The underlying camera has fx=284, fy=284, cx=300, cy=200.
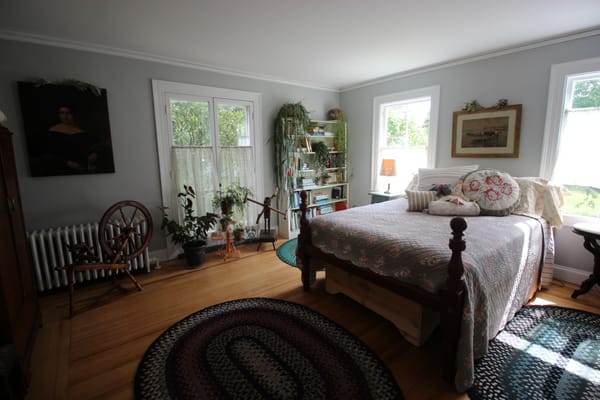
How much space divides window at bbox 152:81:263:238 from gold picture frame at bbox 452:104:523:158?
2.64 meters

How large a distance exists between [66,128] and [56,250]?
1187 mm

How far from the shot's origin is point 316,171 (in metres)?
4.77

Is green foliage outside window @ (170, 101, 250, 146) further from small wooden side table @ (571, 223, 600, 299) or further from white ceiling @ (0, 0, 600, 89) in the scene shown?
small wooden side table @ (571, 223, 600, 299)

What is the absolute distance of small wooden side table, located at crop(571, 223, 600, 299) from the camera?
7.75 ft

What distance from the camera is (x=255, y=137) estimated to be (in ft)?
13.4

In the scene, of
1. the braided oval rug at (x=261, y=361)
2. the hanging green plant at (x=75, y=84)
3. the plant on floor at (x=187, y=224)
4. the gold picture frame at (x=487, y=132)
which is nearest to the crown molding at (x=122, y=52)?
the hanging green plant at (x=75, y=84)

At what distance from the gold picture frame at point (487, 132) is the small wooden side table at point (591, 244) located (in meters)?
1.01

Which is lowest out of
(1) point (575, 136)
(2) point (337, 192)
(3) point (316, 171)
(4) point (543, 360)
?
(4) point (543, 360)

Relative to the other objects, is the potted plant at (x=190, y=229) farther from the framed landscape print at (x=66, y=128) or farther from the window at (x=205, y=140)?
the framed landscape print at (x=66, y=128)

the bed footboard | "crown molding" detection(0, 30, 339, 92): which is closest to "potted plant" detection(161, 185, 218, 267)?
"crown molding" detection(0, 30, 339, 92)

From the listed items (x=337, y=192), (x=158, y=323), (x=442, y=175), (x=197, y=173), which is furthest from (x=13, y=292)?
(x=337, y=192)

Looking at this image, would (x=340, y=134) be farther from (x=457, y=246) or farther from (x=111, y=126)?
(x=457, y=246)

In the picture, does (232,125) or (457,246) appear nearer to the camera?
(457,246)

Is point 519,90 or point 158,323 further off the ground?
point 519,90
